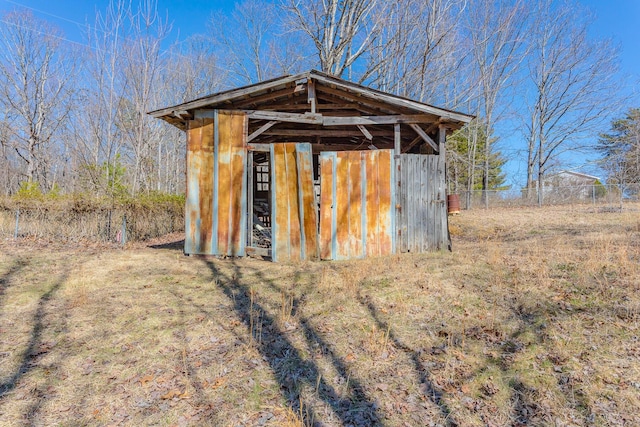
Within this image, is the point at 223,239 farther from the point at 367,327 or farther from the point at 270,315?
the point at 367,327

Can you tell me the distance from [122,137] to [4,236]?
32.3 ft

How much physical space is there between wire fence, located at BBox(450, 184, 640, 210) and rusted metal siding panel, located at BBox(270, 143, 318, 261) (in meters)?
18.7

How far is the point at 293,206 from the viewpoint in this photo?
23.5 ft

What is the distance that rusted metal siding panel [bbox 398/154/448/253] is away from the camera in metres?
7.31

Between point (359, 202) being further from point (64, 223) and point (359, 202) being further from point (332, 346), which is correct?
point (64, 223)

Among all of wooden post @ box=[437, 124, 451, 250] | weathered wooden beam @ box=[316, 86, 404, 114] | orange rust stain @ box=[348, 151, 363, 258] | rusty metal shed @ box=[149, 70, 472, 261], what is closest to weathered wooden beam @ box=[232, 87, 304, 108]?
rusty metal shed @ box=[149, 70, 472, 261]

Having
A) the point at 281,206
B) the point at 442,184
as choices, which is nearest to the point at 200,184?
the point at 281,206

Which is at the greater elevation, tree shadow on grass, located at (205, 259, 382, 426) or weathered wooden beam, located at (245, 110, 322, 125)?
weathered wooden beam, located at (245, 110, 322, 125)

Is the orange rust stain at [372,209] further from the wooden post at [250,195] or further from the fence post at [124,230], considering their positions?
the fence post at [124,230]

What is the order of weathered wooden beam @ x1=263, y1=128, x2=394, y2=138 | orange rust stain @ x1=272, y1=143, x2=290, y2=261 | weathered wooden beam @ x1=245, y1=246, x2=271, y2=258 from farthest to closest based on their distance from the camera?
weathered wooden beam @ x1=263, y1=128, x2=394, y2=138
weathered wooden beam @ x1=245, y1=246, x2=271, y2=258
orange rust stain @ x1=272, y1=143, x2=290, y2=261

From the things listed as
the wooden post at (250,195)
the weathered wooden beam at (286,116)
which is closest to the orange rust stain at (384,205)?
the weathered wooden beam at (286,116)

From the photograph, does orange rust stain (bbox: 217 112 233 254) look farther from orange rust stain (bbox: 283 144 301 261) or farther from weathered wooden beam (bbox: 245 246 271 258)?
orange rust stain (bbox: 283 144 301 261)

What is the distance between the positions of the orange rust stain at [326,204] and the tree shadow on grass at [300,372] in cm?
268

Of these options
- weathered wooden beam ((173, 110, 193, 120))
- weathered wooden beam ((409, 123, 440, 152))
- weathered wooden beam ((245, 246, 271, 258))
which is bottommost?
weathered wooden beam ((245, 246, 271, 258))
